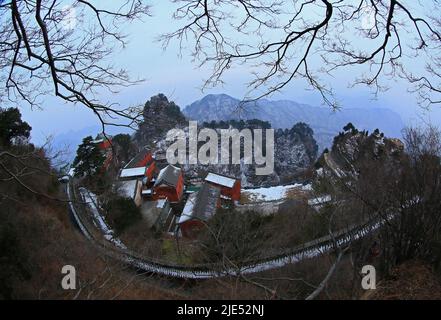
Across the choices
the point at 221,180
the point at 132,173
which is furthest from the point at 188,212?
the point at 132,173

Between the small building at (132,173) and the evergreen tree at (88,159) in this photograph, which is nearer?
the evergreen tree at (88,159)

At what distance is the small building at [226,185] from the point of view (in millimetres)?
23783

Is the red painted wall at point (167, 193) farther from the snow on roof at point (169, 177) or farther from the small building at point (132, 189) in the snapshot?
the small building at point (132, 189)

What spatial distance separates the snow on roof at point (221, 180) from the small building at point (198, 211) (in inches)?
99.5

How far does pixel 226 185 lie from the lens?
2384 cm

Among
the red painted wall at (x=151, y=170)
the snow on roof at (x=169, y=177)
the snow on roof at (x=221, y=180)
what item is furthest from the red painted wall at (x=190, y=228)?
the red painted wall at (x=151, y=170)

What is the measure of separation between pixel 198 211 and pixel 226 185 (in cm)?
593

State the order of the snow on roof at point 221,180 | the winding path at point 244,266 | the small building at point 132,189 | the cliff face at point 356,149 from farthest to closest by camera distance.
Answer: the snow on roof at point 221,180 < the small building at point 132,189 < the cliff face at point 356,149 < the winding path at point 244,266

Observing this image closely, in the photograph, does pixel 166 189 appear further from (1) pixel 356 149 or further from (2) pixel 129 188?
(1) pixel 356 149

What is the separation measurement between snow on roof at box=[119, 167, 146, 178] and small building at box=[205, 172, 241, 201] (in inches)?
162

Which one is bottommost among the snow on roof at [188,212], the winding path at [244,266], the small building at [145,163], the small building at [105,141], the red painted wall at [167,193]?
the winding path at [244,266]

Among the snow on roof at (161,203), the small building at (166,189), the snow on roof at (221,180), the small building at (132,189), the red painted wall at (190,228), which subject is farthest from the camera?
the snow on roof at (221,180)

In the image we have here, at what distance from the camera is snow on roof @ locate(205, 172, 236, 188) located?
2394cm

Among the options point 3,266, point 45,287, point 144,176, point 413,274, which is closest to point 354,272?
point 413,274
